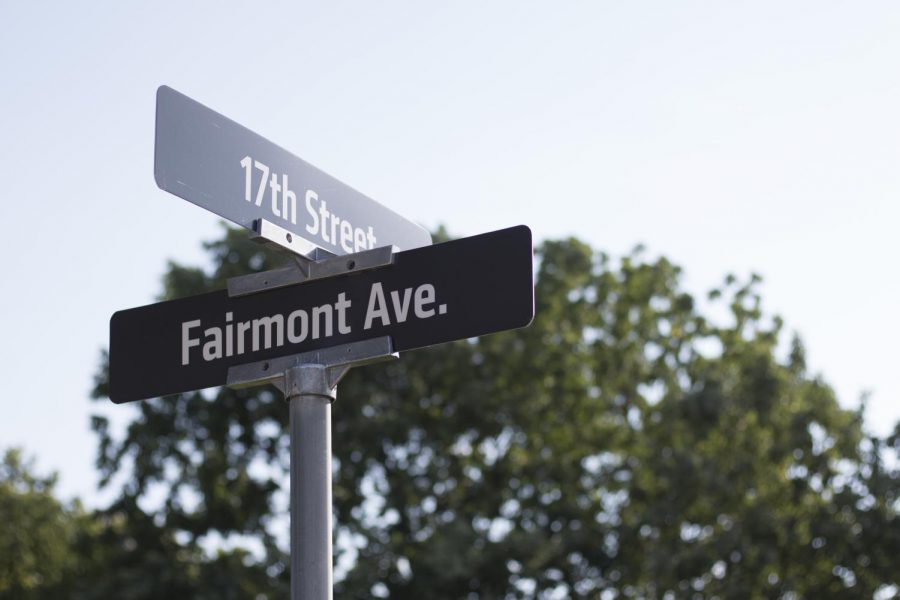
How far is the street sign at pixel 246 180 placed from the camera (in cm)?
333

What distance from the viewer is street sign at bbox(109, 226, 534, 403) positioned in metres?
3.36

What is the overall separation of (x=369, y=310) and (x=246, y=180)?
1.50 feet

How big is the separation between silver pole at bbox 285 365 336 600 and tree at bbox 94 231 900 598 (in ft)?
49.5

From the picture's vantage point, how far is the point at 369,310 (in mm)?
3379

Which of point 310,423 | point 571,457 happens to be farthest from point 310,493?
point 571,457

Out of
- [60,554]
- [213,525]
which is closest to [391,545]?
[213,525]

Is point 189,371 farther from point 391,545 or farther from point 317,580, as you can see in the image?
point 391,545

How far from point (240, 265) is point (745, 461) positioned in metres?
8.21

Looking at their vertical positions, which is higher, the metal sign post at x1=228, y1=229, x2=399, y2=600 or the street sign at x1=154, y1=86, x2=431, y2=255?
the street sign at x1=154, y1=86, x2=431, y2=255

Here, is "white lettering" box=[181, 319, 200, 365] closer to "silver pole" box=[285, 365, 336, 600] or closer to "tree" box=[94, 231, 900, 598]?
"silver pole" box=[285, 365, 336, 600]

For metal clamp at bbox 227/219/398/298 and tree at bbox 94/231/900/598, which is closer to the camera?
metal clamp at bbox 227/219/398/298

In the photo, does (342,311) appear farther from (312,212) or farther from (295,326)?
(312,212)

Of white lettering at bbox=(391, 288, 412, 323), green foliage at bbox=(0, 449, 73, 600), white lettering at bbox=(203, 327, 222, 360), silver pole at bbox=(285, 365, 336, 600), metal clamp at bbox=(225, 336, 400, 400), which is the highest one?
green foliage at bbox=(0, 449, 73, 600)

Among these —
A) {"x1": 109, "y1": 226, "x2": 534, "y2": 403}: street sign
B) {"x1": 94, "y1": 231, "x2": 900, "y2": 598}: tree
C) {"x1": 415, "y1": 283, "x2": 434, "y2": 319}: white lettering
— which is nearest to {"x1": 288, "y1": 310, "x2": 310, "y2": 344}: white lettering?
{"x1": 109, "y1": 226, "x2": 534, "y2": 403}: street sign
